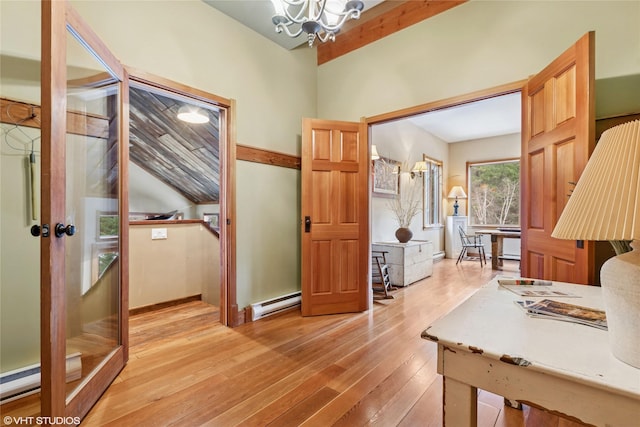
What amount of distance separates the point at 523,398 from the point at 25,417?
228 centimetres

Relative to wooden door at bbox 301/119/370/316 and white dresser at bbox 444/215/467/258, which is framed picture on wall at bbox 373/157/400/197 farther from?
white dresser at bbox 444/215/467/258

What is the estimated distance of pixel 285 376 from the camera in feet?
6.11

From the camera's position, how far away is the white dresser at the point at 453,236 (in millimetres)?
6695

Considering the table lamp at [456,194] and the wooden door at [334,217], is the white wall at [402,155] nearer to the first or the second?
the table lamp at [456,194]

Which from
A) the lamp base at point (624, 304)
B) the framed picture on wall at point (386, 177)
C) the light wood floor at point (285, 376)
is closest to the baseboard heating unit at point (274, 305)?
the light wood floor at point (285, 376)

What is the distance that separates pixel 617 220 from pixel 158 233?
3.67 metres

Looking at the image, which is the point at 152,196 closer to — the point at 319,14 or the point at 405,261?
the point at 405,261

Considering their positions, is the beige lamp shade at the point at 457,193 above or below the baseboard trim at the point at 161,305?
above

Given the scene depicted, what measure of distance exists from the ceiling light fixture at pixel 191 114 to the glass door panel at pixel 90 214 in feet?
4.33

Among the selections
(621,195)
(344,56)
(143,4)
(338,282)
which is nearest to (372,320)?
(338,282)

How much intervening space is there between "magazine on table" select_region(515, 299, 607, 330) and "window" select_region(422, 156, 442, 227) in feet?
17.0

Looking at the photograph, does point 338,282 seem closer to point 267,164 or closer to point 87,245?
point 267,164

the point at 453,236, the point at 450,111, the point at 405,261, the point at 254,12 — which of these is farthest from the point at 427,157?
the point at 254,12

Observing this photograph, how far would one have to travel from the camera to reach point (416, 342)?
2363 millimetres
